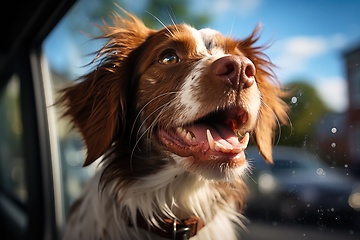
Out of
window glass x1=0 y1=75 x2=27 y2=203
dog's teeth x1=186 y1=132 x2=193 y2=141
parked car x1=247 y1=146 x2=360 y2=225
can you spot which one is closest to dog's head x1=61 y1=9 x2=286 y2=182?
dog's teeth x1=186 y1=132 x2=193 y2=141

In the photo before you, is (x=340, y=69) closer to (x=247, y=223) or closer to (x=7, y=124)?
(x=247, y=223)

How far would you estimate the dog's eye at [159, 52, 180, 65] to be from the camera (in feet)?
4.47

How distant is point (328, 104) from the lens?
4.13ft

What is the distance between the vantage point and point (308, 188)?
4.57 ft

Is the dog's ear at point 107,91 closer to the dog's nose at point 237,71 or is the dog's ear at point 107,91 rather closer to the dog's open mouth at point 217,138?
the dog's open mouth at point 217,138

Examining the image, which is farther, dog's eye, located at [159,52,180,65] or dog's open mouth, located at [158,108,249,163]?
dog's eye, located at [159,52,180,65]

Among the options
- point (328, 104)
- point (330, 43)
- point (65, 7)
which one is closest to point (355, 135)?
point (328, 104)

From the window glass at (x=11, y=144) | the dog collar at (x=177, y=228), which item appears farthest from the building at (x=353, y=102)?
the window glass at (x=11, y=144)

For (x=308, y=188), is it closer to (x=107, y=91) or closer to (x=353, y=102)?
(x=353, y=102)

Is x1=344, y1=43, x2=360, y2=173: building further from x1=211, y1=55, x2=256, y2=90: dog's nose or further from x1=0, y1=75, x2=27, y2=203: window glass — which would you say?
x1=0, y1=75, x2=27, y2=203: window glass

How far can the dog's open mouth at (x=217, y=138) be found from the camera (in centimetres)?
115

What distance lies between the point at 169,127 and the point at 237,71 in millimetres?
311

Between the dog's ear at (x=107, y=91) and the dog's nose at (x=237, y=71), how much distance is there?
0.46 m

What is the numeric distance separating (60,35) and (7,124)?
2.72 metres
